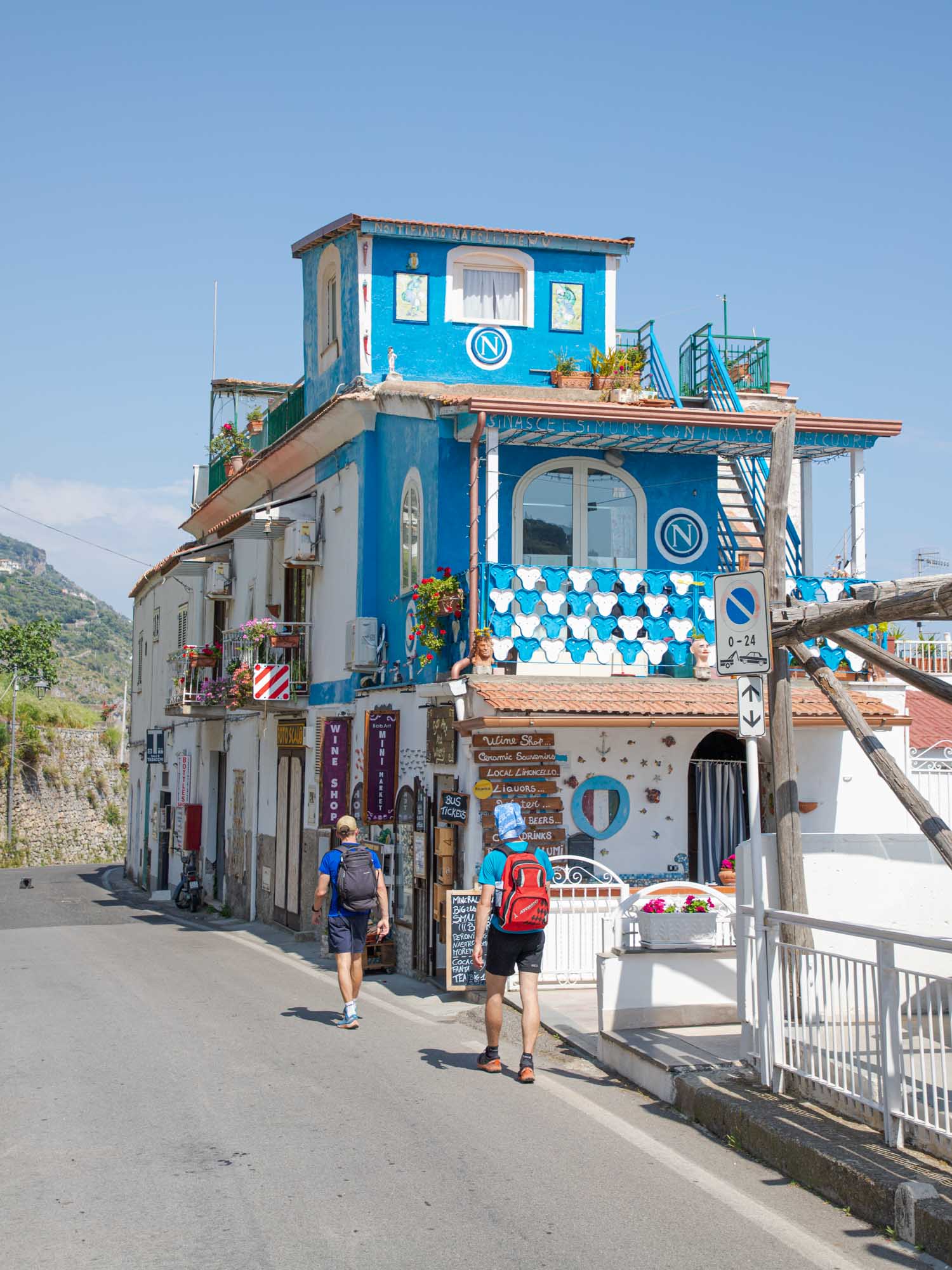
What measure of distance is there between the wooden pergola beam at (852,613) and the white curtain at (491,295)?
1188cm

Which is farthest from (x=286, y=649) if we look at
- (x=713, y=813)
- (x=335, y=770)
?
(x=713, y=813)

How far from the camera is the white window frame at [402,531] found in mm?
16078

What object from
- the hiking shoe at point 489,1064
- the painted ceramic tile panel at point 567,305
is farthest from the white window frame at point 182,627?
the hiking shoe at point 489,1064

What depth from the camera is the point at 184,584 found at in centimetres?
3162

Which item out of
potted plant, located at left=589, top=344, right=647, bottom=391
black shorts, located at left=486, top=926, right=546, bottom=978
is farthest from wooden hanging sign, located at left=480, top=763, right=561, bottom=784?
potted plant, located at left=589, top=344, right=647, bottom=391

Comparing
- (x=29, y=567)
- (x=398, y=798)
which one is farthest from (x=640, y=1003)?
(x=29, y=567)

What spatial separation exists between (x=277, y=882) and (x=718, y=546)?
990cm

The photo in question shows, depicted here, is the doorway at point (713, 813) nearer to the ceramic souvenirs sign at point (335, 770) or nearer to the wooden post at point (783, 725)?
the ceramic souvenirs sign at point (335, 770)

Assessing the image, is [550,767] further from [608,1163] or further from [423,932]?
[608,1163]

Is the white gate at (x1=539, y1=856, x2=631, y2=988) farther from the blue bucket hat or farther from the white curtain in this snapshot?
the white curtain

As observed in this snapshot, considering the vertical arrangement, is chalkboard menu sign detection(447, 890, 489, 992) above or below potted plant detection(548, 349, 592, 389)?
below

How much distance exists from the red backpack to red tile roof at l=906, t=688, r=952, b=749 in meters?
13.0

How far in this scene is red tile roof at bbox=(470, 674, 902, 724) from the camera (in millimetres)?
13250

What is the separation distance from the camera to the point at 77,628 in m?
111
